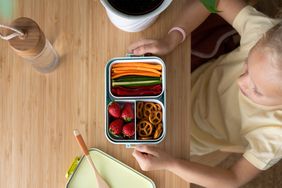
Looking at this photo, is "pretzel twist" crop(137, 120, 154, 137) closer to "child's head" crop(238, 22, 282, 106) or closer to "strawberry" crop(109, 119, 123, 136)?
"strawberry" crop(109, 119, 123, 136)

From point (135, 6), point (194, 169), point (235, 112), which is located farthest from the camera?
point (235, 112)

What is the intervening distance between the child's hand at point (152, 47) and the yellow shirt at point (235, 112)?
19cm

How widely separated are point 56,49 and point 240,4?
1.29ft

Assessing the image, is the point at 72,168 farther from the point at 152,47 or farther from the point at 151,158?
the point at 152,47

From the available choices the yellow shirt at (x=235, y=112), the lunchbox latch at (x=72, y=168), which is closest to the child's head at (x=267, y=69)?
the yellow shirt at (x=235, y=112)

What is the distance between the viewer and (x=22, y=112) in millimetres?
812

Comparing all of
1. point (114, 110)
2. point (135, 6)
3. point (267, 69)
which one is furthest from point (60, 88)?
point (267, 69)

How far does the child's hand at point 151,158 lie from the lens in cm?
75

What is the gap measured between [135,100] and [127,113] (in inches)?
1.1

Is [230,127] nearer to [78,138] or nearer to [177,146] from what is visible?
[177,146]

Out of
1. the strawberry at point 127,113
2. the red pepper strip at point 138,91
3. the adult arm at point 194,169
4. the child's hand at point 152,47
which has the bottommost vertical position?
the adult arm at point 194,169

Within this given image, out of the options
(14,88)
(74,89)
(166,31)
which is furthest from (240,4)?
(14,88)

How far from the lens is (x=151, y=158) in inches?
29.5

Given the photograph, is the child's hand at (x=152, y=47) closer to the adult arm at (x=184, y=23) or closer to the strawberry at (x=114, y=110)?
the adult arm at (x=184, y=23)
